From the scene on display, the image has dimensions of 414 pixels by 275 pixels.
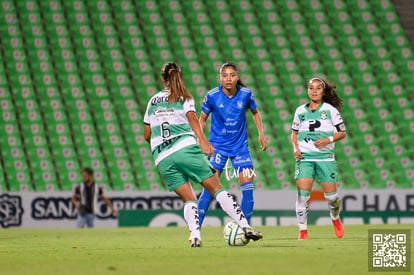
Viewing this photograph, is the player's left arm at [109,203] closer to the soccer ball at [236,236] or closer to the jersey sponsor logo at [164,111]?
the soccer ball at [236,236]

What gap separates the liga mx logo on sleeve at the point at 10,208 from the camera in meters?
19.9

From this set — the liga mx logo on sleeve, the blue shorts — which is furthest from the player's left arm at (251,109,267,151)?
the liga mx logo on sleeve

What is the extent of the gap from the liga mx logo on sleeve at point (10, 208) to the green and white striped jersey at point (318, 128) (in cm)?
898

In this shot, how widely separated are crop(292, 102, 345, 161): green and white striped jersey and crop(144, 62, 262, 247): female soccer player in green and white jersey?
2.67m

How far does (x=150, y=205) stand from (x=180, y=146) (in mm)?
10170

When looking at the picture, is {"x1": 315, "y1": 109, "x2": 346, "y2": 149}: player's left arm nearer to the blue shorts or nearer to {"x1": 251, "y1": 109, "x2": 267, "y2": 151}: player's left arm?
{"x1": 251, "y1": 109, "x2": 267, "y2": 151}: player's left arm

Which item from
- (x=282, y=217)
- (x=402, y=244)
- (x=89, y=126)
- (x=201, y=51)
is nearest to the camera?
(x=402, y=244)

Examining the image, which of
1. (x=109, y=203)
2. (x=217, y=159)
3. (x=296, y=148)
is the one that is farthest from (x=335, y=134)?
(x=109, y=203)

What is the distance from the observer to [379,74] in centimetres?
2395

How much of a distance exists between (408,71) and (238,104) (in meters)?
13.0

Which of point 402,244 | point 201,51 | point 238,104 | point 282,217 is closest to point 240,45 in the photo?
point 201,51

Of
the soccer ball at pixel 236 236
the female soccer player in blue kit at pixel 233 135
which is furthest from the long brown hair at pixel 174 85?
the female soccer player in blue kit at pixel 233 135

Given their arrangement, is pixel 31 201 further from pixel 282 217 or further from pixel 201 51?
pixel 201 51

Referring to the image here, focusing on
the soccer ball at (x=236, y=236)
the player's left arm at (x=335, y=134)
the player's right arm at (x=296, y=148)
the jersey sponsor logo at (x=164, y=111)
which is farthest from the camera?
the player's right arm at (x=296, y=148)
